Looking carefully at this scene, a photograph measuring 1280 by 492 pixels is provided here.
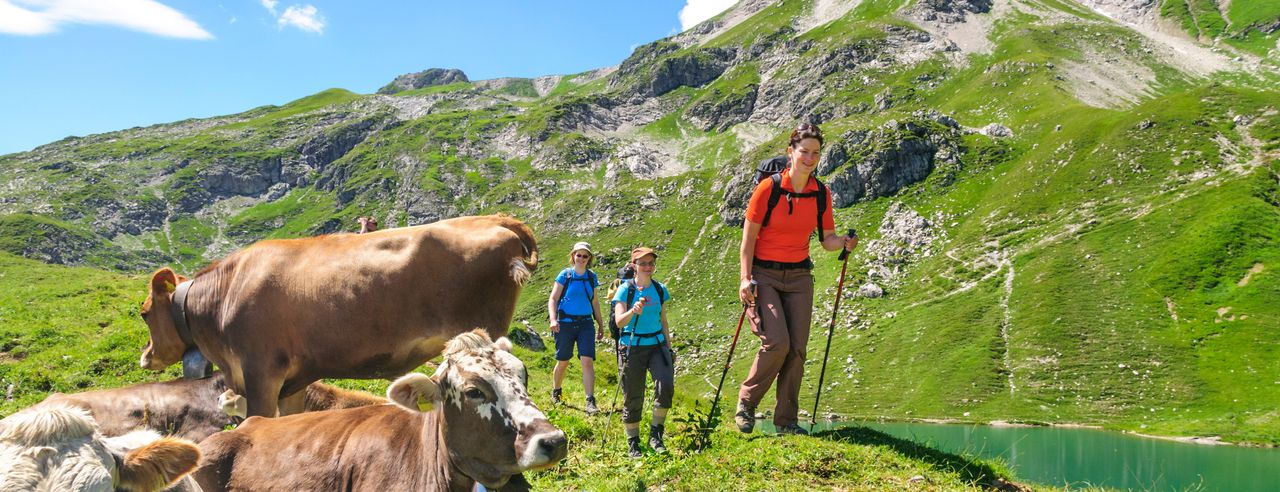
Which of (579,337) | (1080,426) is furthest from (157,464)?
(1080,426)

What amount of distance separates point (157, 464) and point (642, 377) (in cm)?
633

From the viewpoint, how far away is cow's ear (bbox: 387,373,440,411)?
4.44 meters

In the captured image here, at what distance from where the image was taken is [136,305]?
22453mm

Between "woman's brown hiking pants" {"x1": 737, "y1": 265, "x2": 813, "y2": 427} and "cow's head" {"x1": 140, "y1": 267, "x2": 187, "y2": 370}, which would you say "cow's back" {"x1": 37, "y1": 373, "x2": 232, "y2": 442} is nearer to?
"cow's head" {"x1": 140, "y1": 267, "x2": 187, "y2": 370}

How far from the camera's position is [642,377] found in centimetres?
921

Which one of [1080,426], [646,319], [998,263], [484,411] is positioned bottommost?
[1080,426]

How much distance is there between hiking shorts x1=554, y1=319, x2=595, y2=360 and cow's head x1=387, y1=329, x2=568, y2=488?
842cm

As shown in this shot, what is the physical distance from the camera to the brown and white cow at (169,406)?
755 cm

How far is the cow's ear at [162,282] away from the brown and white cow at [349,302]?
1.85ft

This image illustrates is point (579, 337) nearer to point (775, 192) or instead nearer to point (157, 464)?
point (775, 192)

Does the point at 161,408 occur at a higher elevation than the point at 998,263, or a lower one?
higher

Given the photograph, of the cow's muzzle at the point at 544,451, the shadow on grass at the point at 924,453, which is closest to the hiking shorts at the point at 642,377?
the shadow on grass at the point at 924,453

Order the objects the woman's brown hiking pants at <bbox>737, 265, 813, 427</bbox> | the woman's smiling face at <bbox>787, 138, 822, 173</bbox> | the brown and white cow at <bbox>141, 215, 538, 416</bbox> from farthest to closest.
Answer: the woman's brown hiking pants at <bbox>737, 265, 813, 427</bbox>
the woman's smiling face at <bbox>787, 138, 822, 173</bbox>
the brown and white cow at <bbox>141, 215, 538, 416</bbox>

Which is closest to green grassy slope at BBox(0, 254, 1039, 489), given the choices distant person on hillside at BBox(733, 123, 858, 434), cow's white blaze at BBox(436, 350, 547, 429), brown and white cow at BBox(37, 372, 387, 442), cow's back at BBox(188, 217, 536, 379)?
distant person on hillside at BBox(733, 123, 858, 434)
